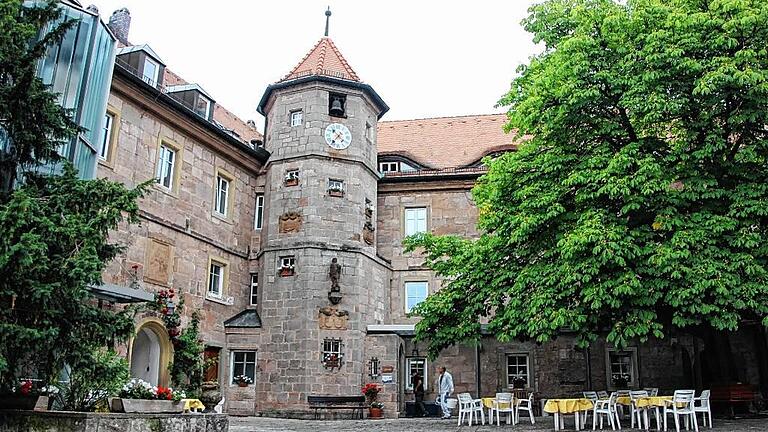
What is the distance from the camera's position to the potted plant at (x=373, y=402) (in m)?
18.2

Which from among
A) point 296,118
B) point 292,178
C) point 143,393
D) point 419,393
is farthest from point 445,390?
point 143,393

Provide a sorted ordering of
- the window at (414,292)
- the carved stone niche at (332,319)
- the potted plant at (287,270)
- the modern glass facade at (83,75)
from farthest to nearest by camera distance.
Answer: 1. the window at (414,292)
2. the potted plant at (287,270)
3. the carved stone niche at (332,319)
4. the modern glass facade at (83,75)

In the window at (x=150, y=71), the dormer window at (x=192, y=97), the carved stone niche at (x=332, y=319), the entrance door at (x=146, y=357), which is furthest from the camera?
the carved stone niche at (x=332, y=319)

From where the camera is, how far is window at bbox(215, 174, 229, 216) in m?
19.2

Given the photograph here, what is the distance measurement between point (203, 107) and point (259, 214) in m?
3.45

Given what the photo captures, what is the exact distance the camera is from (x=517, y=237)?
1362 cm

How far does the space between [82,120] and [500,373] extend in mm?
12919

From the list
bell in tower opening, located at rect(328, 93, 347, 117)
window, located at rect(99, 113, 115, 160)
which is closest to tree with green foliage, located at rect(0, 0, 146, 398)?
window, located at rect(99, 113, 115, 160)

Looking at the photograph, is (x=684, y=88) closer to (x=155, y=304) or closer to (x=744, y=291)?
(x=744, y=291)

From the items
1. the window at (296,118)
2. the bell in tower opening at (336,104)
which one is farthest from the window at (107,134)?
the bell in tower opening at (336,104)

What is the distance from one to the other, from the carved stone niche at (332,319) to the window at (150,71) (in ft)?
23.0

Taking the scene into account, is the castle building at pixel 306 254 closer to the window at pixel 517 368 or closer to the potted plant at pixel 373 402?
the window at pixel 517 368

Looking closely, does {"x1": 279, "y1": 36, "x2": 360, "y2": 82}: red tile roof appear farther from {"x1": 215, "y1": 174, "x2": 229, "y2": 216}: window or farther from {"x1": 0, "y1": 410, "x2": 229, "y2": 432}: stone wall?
{"x1": 0, "y1": 410, "x2": 229, "y2": 432}: stone wall

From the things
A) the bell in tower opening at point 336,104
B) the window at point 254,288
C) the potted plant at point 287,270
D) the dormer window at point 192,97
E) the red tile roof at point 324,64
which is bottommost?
the window at point 254,288
